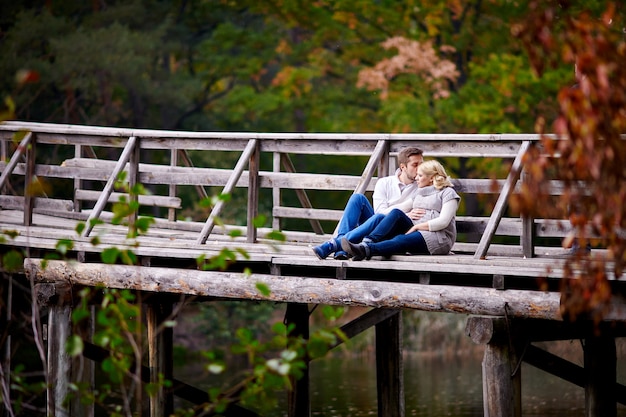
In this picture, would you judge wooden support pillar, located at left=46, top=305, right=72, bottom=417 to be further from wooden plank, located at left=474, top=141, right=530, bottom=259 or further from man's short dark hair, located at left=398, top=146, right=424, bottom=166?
wooden plank, located at left=474, top=141, right=530, bottom=259

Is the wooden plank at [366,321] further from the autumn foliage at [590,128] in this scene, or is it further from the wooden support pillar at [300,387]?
the autumn foliage at [590,128]

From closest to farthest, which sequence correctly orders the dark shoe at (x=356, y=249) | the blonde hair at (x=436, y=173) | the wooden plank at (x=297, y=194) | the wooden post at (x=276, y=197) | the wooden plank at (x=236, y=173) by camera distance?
the dark shoe at (x=356, y=249)
the blonde hair at (x=436, y=173)
the wooden plank at (x=236, y=173)
the wooden plank at (x=297, y=194)
the wooden post at (x=276, y=197)

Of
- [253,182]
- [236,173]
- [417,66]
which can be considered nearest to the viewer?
[236,173]

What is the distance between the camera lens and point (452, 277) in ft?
26.1

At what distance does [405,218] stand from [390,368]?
2.56 metres

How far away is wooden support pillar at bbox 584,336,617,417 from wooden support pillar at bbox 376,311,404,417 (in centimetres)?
179

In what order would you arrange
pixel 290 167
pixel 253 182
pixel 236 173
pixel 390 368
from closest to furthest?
pixel 236 173, pixel 253 182, pixel 290 167, pixel 390 368

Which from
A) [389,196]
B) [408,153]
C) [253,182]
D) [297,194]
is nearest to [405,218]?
[389,196]

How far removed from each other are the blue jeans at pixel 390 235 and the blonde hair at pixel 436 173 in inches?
14.0

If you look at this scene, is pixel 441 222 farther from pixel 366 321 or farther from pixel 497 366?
pixel 366 321

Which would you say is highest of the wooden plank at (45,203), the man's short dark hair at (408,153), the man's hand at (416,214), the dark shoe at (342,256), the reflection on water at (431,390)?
the man's short dark hair at (408,153)

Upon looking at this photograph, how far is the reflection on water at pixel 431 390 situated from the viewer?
48.4ft

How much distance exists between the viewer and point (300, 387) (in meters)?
10.6

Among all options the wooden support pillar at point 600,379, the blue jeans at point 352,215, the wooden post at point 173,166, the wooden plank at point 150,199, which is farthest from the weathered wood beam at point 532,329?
the wooden post at point 173,166
